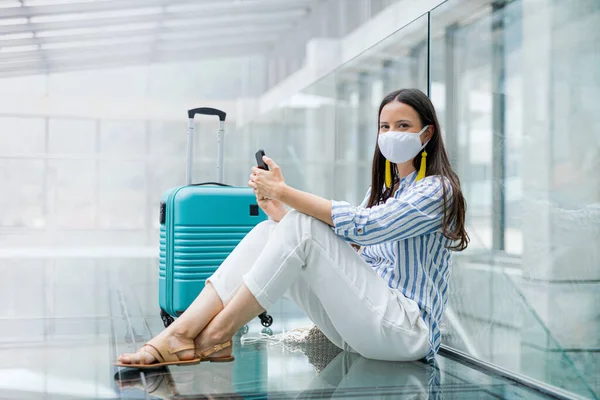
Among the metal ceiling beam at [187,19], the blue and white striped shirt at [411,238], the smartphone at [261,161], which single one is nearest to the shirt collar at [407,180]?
the blue and white striped shirt at [411,238]

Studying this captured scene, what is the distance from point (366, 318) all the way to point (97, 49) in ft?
13.5

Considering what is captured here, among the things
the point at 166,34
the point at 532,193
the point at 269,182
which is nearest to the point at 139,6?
the point at 166,34

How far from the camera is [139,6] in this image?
5.46 metres

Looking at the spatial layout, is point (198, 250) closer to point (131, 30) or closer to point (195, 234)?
point (195, 234)

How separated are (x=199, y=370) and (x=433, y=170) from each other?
0.91 m

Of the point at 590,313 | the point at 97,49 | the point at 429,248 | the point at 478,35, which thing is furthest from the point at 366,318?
the point at 97,49

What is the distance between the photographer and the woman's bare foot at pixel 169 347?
6.12ft

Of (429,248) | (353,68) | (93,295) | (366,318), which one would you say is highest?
(353,68)

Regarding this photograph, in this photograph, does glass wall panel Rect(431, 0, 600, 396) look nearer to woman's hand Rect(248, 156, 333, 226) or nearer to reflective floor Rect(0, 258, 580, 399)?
reflective floor Rect(0, 258, 580, 399)

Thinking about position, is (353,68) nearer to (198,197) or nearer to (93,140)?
(198,197)

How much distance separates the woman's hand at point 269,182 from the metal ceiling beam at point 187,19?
318 centimetres

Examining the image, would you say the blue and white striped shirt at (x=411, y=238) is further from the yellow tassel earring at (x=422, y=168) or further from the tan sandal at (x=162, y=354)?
the tan sandal at (x=162, y=354)

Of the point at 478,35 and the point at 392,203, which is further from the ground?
the point at 478,35

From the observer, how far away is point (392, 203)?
1.94 m
